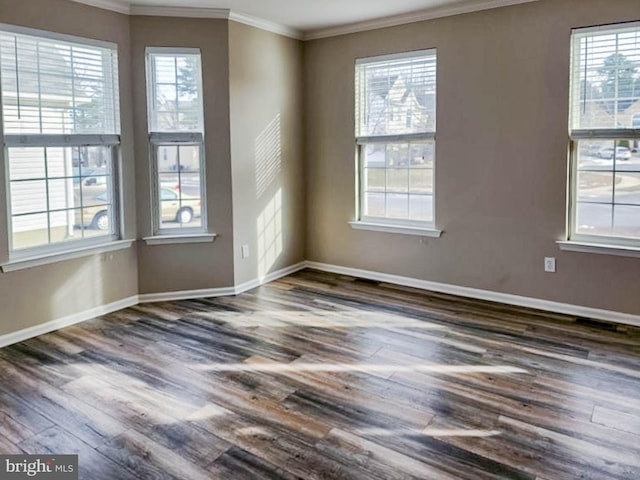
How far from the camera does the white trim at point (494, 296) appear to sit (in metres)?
4.18

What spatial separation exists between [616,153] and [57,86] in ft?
14.0

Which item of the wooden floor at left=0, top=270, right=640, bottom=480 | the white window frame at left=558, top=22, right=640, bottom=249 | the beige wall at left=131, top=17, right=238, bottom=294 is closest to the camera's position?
the wooden floor at left=0, top=270, right=640, bottom=480

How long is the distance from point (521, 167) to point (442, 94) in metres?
0.97

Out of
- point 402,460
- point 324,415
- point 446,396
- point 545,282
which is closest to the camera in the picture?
point 402,460

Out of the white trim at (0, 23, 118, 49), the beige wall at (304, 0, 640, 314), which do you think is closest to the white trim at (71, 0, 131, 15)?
the white trim at (0, 23, 118, 49)

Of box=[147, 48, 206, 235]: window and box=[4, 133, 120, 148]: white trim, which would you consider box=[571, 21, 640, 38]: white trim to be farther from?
box=[4, 133, 120, 148]: white trim

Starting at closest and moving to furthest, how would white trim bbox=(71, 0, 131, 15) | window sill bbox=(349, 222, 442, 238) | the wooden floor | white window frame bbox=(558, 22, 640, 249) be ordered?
1. the wooden floor
2. white window frame bbox=(558, 22, 640, 249)
3. white trim bbox=(71, 0, 131, 15)
4. window sill bbox=(349, 222, 442, 238)

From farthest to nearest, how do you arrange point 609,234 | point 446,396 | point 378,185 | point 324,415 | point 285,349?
point 378,185
point 609,234
point 285,349
point 446,396
point 324,415

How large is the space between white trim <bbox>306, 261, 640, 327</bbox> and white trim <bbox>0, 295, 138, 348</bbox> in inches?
84.0

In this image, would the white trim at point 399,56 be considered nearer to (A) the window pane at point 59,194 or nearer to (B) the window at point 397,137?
(B) the window at point 397,137

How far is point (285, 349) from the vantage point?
3688mm

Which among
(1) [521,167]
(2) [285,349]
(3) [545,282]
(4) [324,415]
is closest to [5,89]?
(2) [285,349]

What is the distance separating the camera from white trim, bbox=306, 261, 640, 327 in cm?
418

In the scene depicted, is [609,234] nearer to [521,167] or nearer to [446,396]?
[521,167]
